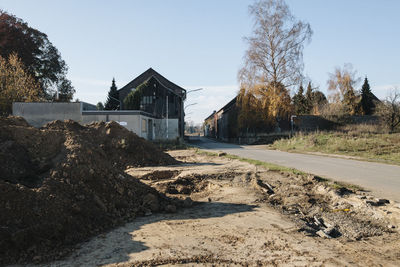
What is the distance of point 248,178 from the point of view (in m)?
9.70

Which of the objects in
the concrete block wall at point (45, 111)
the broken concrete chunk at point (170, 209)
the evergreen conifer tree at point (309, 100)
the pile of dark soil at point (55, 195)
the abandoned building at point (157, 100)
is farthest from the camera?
the evergreen conifer tree at point (309, 100)

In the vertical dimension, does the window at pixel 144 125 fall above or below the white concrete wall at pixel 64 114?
below

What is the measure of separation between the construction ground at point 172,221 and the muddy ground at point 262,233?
0.05 feet

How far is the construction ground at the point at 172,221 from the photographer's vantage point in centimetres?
402

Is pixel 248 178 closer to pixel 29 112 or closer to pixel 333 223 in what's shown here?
pixel 333 223

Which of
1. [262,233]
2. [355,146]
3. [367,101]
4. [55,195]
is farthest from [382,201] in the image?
[367,101]

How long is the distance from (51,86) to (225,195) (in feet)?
128

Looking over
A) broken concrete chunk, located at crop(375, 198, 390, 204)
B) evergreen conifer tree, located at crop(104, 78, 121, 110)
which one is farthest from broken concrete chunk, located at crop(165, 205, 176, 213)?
evergreen conifer tree, located at crop(104, 78, 121, 110)

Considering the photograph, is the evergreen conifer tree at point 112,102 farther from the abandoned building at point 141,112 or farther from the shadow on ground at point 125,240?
the shadow on ground at point 125,240

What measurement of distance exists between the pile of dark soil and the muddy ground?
39 centimetres

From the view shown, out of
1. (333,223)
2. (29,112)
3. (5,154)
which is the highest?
(29,112)

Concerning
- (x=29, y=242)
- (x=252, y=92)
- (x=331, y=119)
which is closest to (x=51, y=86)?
(x=252, y=92)

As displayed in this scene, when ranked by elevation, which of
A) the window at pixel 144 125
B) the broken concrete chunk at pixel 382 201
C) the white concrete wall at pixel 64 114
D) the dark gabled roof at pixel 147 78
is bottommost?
the broken concrete chunk at pixel 382 201

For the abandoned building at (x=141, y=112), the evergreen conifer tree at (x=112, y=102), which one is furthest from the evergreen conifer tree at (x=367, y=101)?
the evergreen conifer tree at (x=112, y=102)
